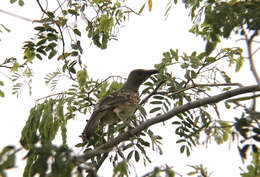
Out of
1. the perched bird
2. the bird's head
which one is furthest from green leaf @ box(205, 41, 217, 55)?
the bird's head

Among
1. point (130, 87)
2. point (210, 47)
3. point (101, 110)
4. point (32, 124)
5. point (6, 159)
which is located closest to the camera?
point (6, 159)

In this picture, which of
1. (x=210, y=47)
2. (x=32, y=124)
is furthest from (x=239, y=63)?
(x=32, y=124)

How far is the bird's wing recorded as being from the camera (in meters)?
4.30

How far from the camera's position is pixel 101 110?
4289 millimetres

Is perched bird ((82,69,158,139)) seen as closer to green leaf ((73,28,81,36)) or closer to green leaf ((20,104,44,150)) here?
green leaf ((20,104,44,150))

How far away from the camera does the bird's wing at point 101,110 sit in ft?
14.1

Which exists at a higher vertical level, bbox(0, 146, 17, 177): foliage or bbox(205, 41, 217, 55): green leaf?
bbox(205, 41, 217, 55): green leaf

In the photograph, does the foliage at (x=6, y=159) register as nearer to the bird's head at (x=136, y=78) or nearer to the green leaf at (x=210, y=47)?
the green leaf at (x=210, y=47)

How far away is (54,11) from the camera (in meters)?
4.42

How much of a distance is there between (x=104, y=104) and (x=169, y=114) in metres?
1.63

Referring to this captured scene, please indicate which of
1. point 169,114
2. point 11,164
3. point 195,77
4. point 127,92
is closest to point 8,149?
point 11,164

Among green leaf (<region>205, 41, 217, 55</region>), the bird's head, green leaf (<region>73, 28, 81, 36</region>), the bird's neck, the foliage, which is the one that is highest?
green leaf (<region>73, 28, 81, 36</region>)

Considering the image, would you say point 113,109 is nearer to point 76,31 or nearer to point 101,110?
point 101,110

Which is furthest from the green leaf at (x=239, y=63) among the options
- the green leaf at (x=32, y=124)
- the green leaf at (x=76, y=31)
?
the green leaf at (x=32, y=124)
